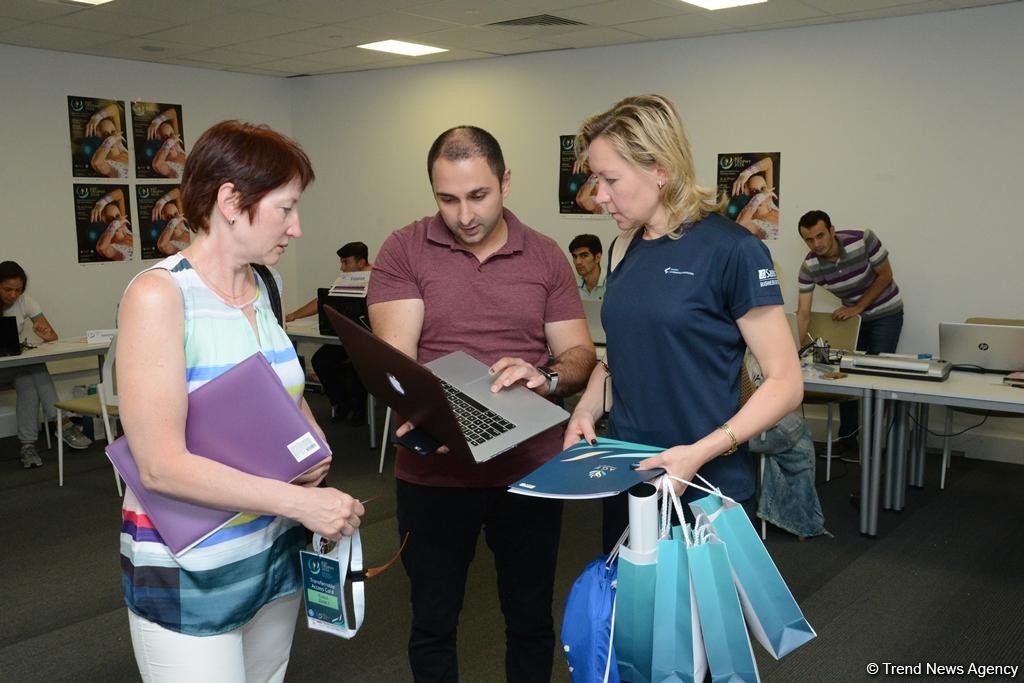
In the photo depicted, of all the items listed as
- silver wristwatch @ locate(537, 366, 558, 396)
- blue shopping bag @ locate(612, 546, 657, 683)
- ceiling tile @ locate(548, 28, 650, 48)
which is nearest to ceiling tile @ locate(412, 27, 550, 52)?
ceiling tile @ locate(548, 28, 650, 48)

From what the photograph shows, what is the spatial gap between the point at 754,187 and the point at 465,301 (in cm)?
481

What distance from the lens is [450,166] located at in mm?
1912

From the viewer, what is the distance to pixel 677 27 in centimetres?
605

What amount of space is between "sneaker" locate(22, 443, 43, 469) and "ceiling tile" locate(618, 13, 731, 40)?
189 inches

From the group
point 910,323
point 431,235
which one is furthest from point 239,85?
point 431,235

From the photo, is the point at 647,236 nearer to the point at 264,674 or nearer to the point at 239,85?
the point at 264,674

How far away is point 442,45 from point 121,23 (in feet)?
7.49

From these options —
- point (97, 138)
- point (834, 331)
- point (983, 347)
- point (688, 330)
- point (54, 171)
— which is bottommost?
point (834, 331)

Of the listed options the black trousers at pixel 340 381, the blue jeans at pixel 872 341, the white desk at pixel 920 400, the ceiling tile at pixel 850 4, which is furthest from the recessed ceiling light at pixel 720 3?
the black trousers at pixel 340 381

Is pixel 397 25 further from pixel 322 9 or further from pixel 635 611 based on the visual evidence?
pixel 635 611

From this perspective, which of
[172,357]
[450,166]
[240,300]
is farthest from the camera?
[450,166]

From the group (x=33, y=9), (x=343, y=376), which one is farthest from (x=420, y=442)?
(x=343, y=376)

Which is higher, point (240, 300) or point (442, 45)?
point (442, 45)

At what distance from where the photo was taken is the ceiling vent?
19.0 feet
